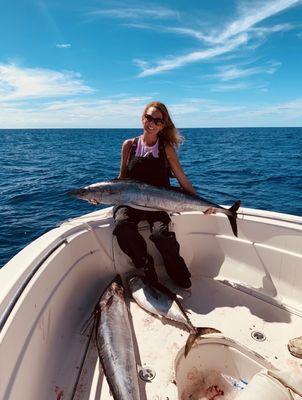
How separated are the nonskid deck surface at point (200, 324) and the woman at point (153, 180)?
1.31 ft

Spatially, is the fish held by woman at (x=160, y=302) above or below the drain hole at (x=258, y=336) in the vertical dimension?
above

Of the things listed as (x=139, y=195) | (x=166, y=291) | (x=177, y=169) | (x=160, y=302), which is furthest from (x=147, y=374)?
(x=177, y=169)

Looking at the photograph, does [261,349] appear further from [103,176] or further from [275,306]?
[103,176]

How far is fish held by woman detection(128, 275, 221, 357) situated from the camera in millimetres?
3242

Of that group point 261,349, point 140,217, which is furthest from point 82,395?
point 140,217

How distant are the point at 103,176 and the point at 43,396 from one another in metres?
15.7

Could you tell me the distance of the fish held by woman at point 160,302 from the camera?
3.24 meters

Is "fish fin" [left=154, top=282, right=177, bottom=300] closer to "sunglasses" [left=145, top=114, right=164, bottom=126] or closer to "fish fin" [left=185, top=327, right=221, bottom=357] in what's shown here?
"fish fin" [left=185, top=327, right=221, bottom=357]

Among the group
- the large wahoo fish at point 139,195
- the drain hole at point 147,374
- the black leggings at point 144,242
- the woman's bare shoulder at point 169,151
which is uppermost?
the woman's bare shoulder at point 169,151

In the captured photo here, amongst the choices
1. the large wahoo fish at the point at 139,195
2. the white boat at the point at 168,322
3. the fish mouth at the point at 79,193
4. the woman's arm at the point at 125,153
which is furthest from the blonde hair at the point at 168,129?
the fish mouth at the point at 79,193

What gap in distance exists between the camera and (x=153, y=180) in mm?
4301

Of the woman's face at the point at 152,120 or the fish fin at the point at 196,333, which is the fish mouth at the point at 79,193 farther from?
the fish fin at the point at 196,333

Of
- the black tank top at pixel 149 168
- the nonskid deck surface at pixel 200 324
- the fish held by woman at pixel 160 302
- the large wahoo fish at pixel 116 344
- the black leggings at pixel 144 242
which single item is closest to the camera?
the large wahoo fish at pixel 116 344

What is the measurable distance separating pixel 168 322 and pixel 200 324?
340 millimetres
